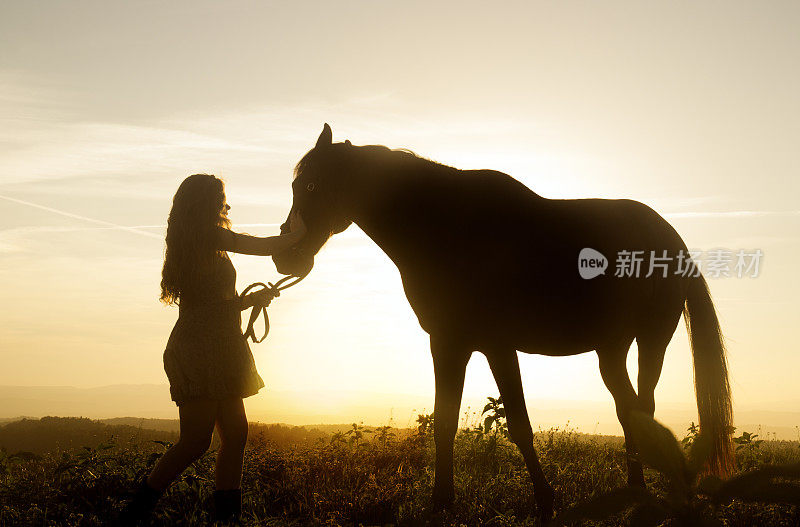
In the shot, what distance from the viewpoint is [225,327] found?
5.20 meters

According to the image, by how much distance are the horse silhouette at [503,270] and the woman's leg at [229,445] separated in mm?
1512

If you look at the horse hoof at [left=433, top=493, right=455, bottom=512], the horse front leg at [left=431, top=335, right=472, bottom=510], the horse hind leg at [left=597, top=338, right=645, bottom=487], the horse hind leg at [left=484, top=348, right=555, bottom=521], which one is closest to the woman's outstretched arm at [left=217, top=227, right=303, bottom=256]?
the horse front leg at [left=431, top=335, right=472, bottom=510]

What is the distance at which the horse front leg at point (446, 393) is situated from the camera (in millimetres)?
5703

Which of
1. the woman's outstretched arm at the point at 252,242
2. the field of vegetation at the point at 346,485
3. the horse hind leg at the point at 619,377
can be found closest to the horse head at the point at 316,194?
→ the woman's outstretched arm at the point at 252,242

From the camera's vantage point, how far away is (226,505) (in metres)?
5.15

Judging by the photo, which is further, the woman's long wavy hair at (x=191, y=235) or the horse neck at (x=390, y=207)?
the horse neck at (x=390, y=207)

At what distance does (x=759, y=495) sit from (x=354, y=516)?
4.44 meters

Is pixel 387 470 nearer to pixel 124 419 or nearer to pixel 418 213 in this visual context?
pixel 418 213

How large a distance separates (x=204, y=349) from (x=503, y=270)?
2615mm

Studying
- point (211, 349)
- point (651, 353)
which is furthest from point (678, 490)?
point (651, 353)

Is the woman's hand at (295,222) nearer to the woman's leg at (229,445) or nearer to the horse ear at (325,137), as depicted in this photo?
the horse ear at (325,137)

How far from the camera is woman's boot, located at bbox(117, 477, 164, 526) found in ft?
16.3

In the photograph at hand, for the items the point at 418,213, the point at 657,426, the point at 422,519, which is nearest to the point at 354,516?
the point at 422,519

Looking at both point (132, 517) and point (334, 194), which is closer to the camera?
point (132, 517)
